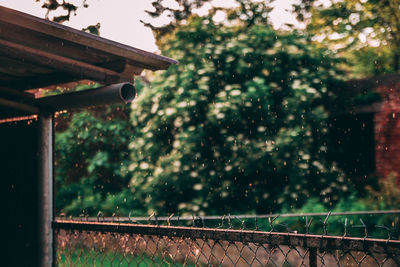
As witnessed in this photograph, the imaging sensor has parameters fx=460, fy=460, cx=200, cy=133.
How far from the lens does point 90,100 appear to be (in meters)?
3.22

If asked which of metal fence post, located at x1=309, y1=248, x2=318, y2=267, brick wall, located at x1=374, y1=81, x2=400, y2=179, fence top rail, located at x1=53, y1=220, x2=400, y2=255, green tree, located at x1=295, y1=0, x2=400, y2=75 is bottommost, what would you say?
metal fence post, located at x1=309, y1=248, x2=318, y2=267

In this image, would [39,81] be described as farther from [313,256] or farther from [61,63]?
[313,256]

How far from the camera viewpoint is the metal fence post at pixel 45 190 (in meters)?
3.27

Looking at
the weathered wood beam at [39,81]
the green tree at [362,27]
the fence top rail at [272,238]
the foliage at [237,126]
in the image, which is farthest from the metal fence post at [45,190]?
the green tree at [362,27]

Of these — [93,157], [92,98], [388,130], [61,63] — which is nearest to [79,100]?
[92,98]

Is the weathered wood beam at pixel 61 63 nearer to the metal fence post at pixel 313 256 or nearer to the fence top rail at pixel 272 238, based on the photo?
the fence top rail at pixel 272 238

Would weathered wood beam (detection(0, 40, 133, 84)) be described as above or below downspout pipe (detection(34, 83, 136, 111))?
above

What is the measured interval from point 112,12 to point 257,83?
89.9 inches

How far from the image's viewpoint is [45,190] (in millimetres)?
3379

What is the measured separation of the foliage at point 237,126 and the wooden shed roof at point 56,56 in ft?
9.07

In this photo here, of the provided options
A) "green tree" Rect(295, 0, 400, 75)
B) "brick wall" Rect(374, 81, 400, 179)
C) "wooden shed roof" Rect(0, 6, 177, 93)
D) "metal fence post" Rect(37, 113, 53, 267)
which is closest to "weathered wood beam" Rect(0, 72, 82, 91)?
"wooden shed roof" Rect(0, 6, 177, 93)

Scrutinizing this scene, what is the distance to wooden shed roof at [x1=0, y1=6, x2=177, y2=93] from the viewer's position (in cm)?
278

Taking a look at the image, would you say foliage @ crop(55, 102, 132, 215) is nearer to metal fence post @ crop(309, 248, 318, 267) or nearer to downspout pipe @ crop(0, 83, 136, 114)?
downspout pipe @ crop(0, 83, 136, 114)

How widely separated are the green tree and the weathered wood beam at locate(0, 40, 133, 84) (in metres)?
7.19
